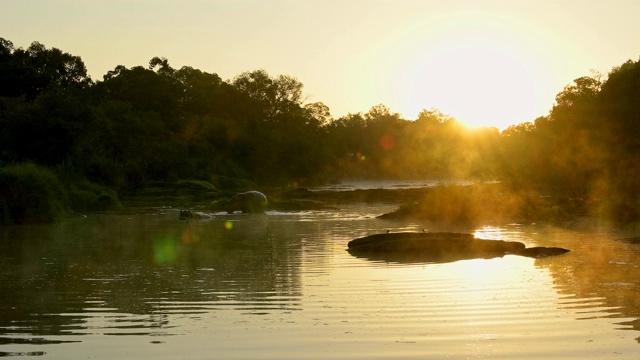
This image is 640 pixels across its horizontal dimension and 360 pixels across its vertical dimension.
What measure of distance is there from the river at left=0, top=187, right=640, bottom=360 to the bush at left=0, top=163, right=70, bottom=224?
8.97 m

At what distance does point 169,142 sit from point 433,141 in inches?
3432

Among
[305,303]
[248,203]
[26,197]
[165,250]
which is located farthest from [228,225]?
[305,303]

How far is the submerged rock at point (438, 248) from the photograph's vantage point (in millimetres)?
20453

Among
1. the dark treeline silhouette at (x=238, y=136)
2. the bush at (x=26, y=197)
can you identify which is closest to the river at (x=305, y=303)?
the bush at (x=26, y=197)

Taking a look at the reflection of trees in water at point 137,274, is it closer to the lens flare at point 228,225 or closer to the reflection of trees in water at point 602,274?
the lens flare at point 228,225

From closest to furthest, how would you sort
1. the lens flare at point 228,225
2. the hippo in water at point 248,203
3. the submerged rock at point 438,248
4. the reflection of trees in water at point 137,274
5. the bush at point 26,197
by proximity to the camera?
the reflection of trees in water at point 137,274 < the submerged rock at point 438,248 < the lens flare at point 228,225 < the bush at point 26,197 < the hippo in water at point 248,203

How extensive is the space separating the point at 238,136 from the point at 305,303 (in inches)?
3086

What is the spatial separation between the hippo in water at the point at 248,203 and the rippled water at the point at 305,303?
1797 centimetres

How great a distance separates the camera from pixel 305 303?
1327 centimetres

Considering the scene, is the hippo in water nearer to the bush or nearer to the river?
the bush

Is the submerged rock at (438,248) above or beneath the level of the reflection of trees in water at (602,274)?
above

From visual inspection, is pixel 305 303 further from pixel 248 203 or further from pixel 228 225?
pixel 248 203

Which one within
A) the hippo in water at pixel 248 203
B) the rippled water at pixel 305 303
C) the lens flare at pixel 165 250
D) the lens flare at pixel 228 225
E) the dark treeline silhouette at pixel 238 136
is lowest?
the rippled water at pixel 305 303

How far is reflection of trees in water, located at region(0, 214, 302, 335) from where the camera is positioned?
41.9ft
